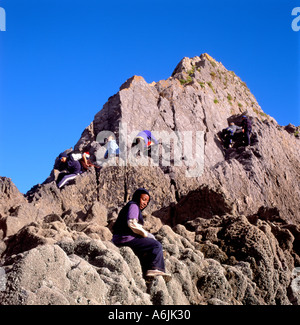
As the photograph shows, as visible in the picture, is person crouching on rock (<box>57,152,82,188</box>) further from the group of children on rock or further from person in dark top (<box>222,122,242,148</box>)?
person in dark top (<box>222,122,242,148</box>)

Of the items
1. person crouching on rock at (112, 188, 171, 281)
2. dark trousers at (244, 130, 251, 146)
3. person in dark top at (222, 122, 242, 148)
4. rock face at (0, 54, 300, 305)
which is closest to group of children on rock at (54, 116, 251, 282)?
person crouching on rock at (112, 188, 171, 281)

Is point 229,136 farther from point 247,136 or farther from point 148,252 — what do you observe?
point 148,252

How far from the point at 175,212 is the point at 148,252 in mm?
8032

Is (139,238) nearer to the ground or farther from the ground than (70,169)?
nearer to the ground

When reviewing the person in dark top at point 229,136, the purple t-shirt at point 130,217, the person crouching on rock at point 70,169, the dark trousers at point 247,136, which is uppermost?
the person in dark top at point 229,136

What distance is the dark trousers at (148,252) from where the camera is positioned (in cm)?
820

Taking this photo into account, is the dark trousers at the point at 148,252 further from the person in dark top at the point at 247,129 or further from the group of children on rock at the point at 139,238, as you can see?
the person in dark top at the point at 247,129

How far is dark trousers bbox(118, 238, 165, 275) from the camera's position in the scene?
8195mm

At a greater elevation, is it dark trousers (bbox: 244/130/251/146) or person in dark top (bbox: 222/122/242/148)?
person in dark top (bbox: 222/122/242/148)

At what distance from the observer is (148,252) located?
829cm

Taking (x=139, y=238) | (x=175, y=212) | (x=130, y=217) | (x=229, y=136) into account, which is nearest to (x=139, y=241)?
(x=139, y=238)

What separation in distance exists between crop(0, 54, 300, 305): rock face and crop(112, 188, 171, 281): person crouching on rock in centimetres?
23

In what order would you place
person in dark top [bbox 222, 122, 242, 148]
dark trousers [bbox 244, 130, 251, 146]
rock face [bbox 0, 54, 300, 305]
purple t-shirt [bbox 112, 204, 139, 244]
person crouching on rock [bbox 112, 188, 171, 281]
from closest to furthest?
rock face [bbox 0, 54, 300, 305]
person crouching on rock [bbox 112, 188, 171, 281]
purple t-shirt [bbox 112, 204, 139, 244]
dark trousers [bbox 244, 130, 251, 146]
person in dark top [bbox 222, 122, 242, 148]

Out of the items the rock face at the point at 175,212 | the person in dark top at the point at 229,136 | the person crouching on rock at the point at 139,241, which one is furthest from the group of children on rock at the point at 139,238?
the person in dark top at the point at 229,136
